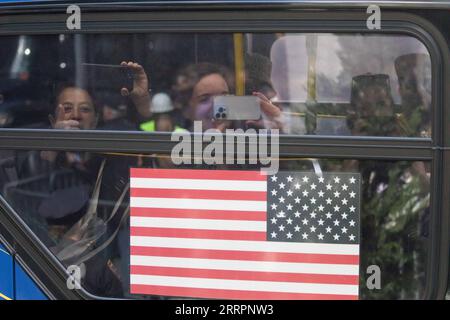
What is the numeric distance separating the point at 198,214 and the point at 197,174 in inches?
6.2

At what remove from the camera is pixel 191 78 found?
2396 mm

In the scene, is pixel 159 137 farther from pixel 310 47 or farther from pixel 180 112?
pixel 310 47

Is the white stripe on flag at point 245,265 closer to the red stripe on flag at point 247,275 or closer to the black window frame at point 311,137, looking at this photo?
the red stripe on flag at point 247,275

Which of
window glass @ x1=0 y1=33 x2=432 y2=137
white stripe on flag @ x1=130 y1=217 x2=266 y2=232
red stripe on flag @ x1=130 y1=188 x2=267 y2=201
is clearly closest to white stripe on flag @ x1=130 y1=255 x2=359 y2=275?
white stripe on flag @ x1=130 y1=217 x2=266 y2=232

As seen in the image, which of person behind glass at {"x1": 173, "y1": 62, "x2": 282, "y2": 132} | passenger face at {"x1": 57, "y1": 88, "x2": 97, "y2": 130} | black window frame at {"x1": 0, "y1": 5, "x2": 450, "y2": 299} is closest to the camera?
black window frame at {"x1": 0, "y1": 5, "x2": 450, "y2": 299}

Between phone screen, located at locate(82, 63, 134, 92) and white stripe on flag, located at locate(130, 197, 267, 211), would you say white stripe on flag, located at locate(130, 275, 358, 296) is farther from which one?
phone screen, located at locate(82, 63, 134, 92)

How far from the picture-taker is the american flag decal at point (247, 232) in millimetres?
2320

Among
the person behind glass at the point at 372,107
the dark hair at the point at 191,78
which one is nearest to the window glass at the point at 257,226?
the person behind glass at the point at 372,107

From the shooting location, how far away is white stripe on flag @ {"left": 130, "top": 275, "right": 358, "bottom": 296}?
7.70 ft

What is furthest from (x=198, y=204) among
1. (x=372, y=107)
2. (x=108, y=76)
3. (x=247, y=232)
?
(x=372, y=107)
